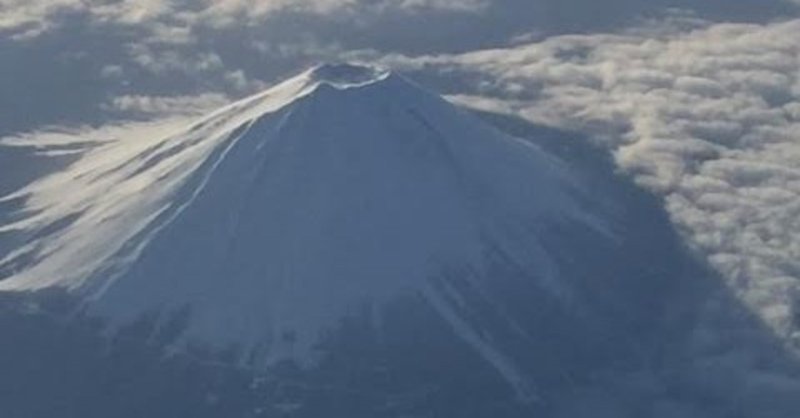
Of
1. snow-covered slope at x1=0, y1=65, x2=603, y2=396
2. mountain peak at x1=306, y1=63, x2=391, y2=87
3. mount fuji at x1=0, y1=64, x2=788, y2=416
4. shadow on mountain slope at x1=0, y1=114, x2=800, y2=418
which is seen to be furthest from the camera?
mountain peak at x1=306, y1=63, x2=391, y2=87

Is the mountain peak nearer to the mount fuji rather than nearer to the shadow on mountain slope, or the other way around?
the mount fuji

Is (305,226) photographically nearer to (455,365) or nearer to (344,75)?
(344,75)

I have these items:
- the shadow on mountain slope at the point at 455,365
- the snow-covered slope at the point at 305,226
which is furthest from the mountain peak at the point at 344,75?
the shadow on mountain slope at the point at 455,365

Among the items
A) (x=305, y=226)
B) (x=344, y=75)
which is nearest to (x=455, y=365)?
(x=305, y=226)

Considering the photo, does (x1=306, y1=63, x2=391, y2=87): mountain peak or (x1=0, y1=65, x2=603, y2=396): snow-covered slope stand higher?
(x1=306, y1=63, x2=391, y2=87): mountain peak

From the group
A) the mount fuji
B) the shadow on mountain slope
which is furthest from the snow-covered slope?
the shadow on mountain slope

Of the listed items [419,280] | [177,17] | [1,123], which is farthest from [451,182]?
[177,17]

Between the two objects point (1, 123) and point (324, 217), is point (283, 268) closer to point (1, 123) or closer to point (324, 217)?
point (324, 217)
